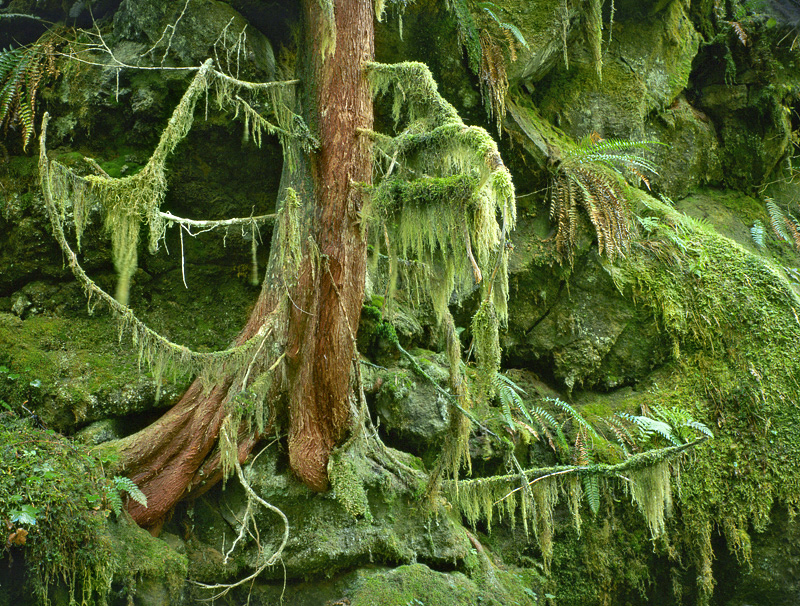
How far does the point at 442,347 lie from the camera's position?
5449mm

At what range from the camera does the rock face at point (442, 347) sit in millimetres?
4152

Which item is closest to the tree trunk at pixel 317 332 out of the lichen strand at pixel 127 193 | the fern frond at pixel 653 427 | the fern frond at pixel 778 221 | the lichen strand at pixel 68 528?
the lichen strand at pixel 68 528

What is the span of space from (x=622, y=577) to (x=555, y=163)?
13.5 feet

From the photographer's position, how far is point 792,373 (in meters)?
5.30

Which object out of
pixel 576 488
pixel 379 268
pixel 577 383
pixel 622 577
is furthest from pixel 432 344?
pixel 622 577

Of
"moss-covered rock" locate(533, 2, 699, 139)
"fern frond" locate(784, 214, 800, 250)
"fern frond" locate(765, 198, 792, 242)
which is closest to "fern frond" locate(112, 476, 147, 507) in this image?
"moss-covered rock" locate(533, 2, 699, 139)

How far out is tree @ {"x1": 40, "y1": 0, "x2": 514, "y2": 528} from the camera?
3477 millimetres

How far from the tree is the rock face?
287 millimetres

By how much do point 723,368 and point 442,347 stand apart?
278 cm

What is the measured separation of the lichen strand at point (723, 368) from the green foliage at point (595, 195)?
1.14 ft

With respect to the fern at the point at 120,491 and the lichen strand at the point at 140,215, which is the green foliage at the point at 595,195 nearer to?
the lichen strand at the point at 140,215

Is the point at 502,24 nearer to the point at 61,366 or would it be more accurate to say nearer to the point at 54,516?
the point at 61,366

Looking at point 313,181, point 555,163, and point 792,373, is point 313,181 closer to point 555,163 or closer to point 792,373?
point 555,163

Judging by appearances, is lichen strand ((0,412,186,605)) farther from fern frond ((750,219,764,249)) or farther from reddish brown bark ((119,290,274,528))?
fern frond ((750,219,764,249))
